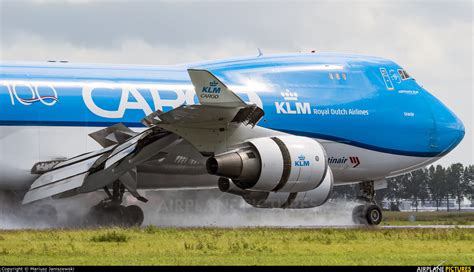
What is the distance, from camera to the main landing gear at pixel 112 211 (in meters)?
26.6

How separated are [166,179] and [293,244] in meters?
8.23

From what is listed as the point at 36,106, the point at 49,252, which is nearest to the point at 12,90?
the point at 36,106

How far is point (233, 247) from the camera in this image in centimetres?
1844

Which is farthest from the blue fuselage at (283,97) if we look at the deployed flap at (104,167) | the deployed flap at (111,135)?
the deployed flap at (104,167)

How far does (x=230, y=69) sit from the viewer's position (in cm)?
2862

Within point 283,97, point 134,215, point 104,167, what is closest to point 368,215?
point 283,97

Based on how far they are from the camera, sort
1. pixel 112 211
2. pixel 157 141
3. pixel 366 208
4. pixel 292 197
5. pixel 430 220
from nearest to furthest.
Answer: pixel 157 141 → pixel 292 197 → pixel 112 211 → pixel 366 208 → pixel 430 220

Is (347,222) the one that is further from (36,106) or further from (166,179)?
(36,106)

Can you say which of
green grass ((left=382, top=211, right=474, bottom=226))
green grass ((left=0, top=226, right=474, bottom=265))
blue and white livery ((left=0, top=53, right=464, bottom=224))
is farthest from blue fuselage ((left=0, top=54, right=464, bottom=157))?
green grass ((left=382, top=211, right=474, bottom=226))

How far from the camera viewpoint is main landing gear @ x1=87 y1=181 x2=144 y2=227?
26.6 meters

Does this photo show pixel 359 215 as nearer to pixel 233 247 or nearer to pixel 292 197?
pixel 292 197

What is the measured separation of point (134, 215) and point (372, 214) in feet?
22.8

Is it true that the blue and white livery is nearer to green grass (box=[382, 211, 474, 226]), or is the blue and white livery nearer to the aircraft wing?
the aircraft wing

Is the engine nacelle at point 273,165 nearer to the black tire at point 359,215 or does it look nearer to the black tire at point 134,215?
the black tire at point 134,215
